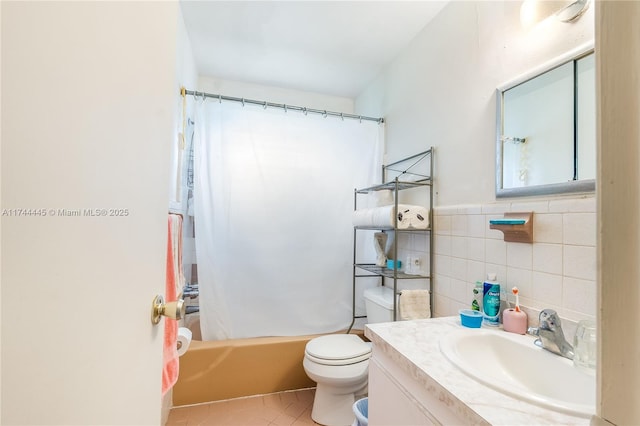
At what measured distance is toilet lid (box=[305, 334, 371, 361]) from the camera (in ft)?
5.08

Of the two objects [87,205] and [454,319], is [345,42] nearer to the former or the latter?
[454,319]

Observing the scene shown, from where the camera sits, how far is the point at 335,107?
2.77m

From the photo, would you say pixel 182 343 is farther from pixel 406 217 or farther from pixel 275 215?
pixel 406 217

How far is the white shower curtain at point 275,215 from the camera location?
1933mm

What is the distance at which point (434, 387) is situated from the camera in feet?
2.30

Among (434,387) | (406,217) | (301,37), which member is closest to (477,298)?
(406,217)

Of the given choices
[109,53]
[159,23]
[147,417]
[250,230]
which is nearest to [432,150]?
[250,230]

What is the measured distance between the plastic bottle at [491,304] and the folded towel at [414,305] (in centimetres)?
44

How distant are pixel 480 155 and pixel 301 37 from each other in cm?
140

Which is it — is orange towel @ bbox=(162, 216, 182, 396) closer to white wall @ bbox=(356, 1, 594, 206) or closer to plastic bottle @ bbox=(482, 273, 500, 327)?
plastic bottle @ bbox=(482, 273, 500, 327)

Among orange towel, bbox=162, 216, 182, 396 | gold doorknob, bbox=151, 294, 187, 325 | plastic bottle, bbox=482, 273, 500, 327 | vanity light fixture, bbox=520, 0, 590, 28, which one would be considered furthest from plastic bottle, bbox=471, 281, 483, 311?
orange towel, bbox=162, 216, 182, 396

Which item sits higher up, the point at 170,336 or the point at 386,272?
the point at 386,272

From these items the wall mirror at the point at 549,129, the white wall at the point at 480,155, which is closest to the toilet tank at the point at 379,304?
the white wall at the point at 480,155

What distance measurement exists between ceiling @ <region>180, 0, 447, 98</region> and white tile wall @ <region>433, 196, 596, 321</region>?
123 cm
